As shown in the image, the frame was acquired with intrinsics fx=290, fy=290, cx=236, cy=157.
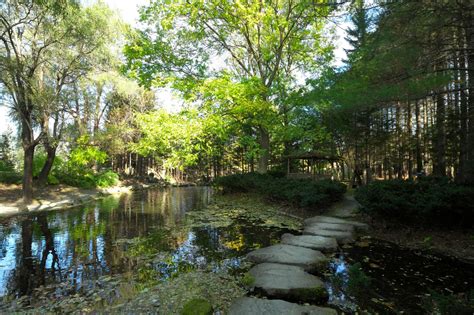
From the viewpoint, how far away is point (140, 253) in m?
5.69

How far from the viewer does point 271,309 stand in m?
3.07

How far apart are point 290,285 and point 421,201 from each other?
3863mm

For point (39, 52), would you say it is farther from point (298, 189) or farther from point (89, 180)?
point (89, 180)

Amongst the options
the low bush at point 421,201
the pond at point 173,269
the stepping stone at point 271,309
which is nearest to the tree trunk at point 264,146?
the pond at point 173,269

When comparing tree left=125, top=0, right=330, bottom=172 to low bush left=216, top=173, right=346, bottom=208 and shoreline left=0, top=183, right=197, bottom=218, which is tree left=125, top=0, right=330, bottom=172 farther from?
shoreline left=0, top=183, right=197, bottom=218

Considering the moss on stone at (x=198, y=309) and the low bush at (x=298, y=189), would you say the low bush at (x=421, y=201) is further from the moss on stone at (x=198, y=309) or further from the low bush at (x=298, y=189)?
the moss on stone at (x=198, y=309)

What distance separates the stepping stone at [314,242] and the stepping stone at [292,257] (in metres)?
0.36

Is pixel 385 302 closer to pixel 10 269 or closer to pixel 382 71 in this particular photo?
pixel 382 71

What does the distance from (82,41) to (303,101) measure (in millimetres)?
10266

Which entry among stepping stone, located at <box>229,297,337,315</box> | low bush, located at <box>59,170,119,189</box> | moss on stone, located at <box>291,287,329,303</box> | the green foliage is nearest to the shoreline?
low bush, located at <box>59,170,119,189</box>

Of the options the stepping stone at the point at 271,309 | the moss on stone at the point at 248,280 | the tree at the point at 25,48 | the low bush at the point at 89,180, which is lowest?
the moss on stone at the point at 248,280

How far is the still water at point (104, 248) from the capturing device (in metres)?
4.55

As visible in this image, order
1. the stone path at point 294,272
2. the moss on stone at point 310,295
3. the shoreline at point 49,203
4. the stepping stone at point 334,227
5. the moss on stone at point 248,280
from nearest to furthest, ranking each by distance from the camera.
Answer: the stone path at point 294,272 < the moss on stone at point 310,295 < the moss on stone at point 248,280 < the stepping stone at point 334,227 < the shoreline at point 49,203

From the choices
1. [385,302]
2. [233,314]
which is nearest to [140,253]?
[233,314]
